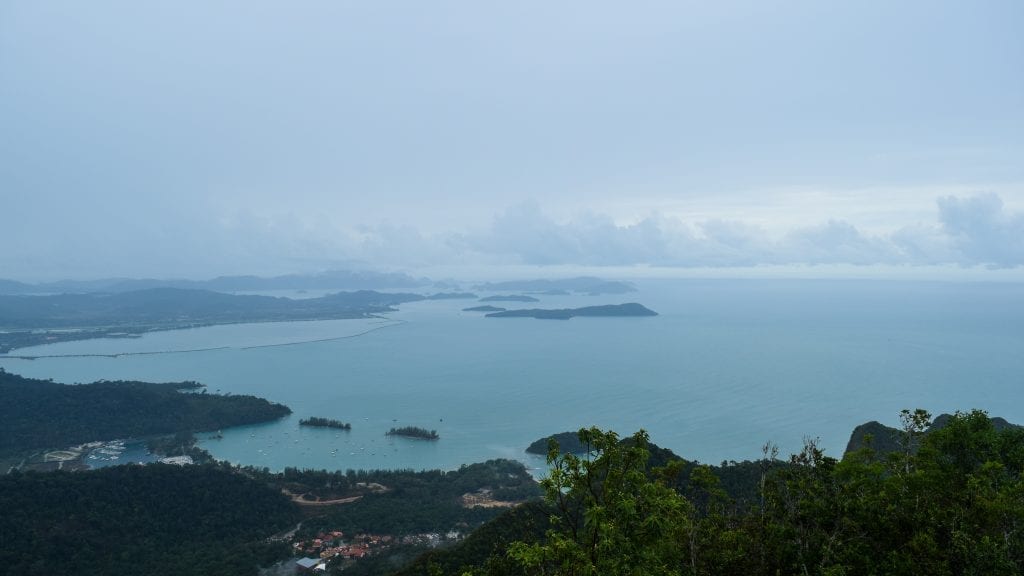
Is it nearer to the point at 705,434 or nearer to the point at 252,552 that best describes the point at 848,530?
the point at 252,552

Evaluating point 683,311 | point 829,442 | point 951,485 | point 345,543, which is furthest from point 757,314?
point 951,485

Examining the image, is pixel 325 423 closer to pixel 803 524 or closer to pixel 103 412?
pixel 103 412

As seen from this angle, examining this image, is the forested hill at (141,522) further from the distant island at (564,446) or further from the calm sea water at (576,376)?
the distant island at (564,446)

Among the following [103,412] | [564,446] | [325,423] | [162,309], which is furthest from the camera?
[162,309]

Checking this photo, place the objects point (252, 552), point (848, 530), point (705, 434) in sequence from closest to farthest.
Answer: point (848, 530)
point (252, 552)
point (705, 434)

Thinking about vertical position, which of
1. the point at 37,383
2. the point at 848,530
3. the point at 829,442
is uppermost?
the point at 848,530

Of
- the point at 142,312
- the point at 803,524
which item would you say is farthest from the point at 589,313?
the point at 803,524

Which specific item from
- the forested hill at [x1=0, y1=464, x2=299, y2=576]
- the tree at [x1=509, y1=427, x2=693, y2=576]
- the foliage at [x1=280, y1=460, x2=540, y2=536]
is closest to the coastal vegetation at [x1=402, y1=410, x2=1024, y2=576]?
the tree at [x1=509, y1=427, x2=693, y2=576]
